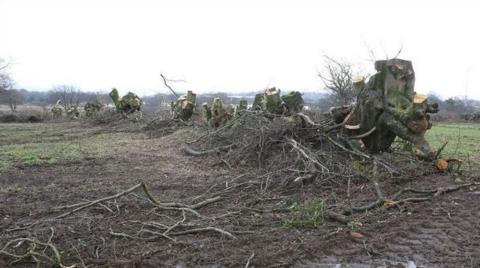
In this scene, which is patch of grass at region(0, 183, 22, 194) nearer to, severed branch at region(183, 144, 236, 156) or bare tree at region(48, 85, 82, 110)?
severed branch at region(183, 144, 236, 156)

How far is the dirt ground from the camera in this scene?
3.98 metres

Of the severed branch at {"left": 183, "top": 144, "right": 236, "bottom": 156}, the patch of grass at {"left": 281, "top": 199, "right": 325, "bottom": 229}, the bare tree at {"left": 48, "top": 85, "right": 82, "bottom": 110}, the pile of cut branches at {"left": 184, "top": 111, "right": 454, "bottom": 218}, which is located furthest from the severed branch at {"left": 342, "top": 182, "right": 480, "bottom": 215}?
the bare tree at {"left": 48, "top": 85, "right": 82, "bottom": 110}

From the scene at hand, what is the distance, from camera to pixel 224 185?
6.71m

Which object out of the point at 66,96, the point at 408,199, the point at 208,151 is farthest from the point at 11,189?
the point at 66,96

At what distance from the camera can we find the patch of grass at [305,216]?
4707mm

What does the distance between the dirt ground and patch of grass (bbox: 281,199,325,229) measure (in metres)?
0.07

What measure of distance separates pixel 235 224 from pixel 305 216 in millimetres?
731

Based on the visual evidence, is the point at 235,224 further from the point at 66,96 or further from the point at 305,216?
the point at 66,96

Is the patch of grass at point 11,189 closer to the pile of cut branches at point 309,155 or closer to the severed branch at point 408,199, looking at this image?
the pile of cut branches at point 309,155

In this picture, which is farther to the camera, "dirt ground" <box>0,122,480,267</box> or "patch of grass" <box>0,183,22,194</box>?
"patch of grass" <box>0,183,22,194</box>

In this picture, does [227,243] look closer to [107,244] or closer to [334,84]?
[107,244]

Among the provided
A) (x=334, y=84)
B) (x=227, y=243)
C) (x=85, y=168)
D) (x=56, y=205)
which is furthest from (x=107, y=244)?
(x=334, y=84)

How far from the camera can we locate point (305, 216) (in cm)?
490

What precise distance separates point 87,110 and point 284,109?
21.4m
